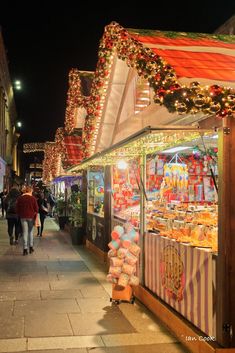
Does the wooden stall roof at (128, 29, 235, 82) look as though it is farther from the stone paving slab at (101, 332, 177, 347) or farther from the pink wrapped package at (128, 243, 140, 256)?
the stone paving slab at (101, 332, 177, 347)

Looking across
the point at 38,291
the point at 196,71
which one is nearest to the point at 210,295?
the point at 196,71

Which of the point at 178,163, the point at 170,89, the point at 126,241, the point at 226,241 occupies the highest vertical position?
the point at 170,89

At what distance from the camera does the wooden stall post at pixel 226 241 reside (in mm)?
4695

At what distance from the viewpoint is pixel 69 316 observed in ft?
22.0

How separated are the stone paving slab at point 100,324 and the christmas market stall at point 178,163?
0.57 metres

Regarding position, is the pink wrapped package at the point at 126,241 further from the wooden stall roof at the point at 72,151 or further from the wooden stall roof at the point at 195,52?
the wooden stall roof at the point at 72,151

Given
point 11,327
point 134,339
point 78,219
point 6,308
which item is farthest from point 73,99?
point 134,339

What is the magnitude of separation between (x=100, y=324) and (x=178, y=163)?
3589mm

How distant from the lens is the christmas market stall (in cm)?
473

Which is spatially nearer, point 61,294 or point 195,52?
point 195,52

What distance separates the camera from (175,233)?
22.4 ft

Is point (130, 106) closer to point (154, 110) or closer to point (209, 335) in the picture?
point (154, 110)

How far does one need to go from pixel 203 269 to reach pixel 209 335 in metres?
0.71

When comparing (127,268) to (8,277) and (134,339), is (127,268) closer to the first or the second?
(134,339)
